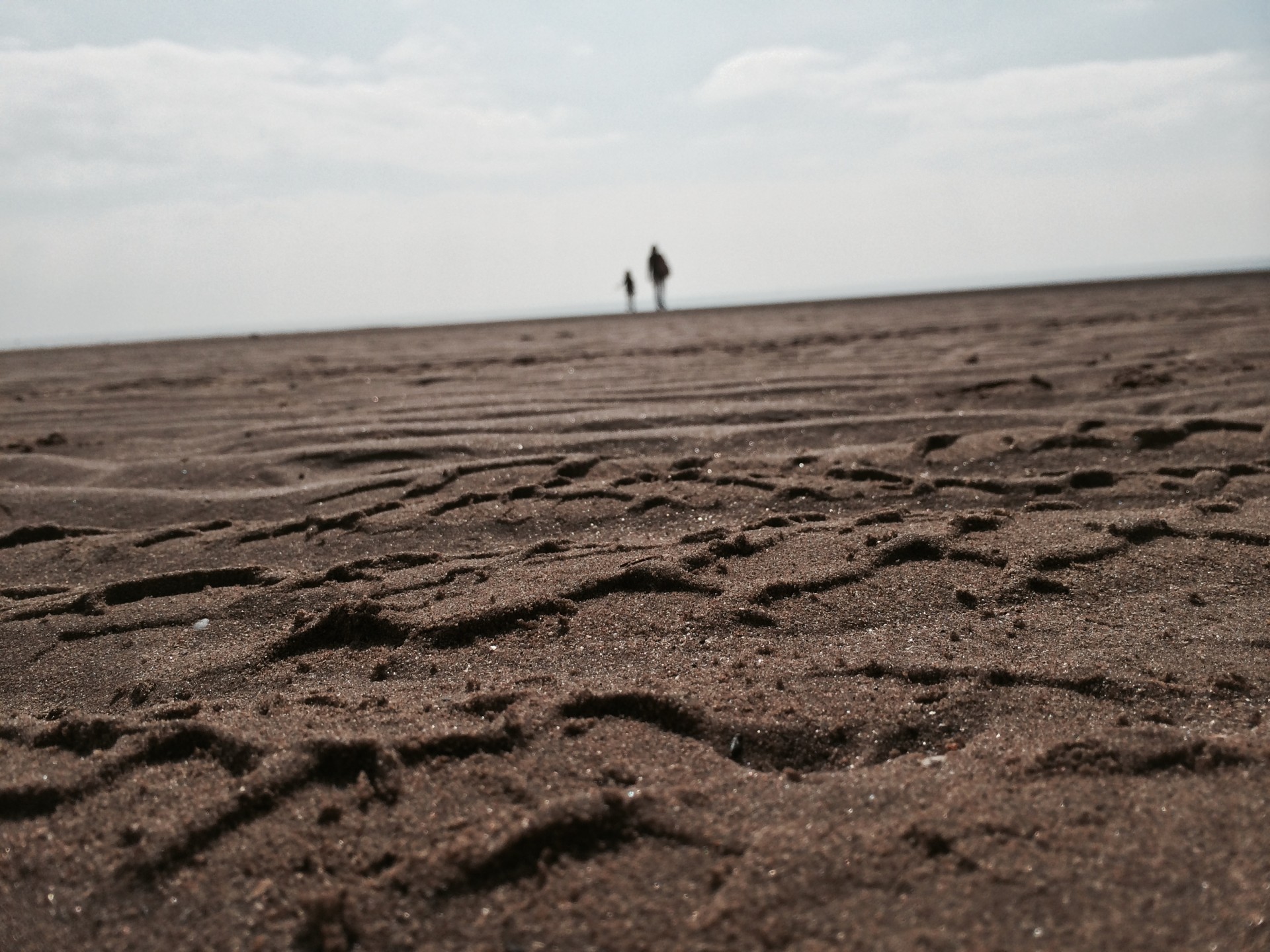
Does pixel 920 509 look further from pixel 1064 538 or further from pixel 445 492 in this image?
pixel 445 492

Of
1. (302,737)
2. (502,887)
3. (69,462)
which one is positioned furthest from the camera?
(69,462)

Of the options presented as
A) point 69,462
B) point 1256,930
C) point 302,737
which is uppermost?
point 69,462

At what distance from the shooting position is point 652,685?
1567mm

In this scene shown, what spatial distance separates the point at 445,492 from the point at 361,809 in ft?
5.23

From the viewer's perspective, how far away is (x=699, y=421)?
3701mm

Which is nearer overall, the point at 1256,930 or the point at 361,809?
the point at 1256,930

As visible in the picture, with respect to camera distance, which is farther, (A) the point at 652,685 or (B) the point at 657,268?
(B) the point at 657,268

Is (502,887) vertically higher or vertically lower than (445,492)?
lower

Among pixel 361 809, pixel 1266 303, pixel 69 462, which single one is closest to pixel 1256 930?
pixel 361 809

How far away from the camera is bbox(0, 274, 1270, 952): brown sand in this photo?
108cm

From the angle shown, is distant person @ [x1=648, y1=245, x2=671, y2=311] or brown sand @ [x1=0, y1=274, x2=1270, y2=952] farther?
distant person @ [x1=648, y1=245, x2=671, y2=311]

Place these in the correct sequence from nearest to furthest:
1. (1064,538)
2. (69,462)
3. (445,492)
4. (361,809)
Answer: (361,809) < (1064,538) < (445,492) < (69,462)

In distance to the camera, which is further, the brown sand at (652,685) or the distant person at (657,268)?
the distant person at (657,268)

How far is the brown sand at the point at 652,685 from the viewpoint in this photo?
108 cm
